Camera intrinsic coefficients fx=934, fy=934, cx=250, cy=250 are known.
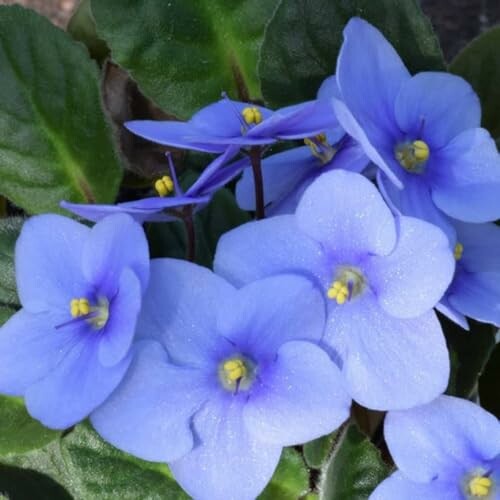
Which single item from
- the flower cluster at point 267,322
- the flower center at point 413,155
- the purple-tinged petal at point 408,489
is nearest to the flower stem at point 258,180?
the flower cluster at point 267,322

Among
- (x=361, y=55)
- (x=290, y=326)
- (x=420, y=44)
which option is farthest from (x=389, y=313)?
(x=420, y=44)

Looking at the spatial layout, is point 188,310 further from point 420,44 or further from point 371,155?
point 420,44

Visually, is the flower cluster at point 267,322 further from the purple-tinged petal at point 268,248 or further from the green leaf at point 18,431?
the green leaf at point 18,431

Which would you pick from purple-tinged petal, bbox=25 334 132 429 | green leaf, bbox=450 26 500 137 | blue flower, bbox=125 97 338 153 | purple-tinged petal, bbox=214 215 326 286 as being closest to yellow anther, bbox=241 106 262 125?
blue flower, bbox=125 97 338 153

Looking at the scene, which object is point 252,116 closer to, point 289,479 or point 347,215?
point 347,215

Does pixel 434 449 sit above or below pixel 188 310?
below

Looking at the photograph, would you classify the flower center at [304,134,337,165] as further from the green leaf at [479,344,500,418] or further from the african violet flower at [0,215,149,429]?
the green leaf at [479,344,500,418]

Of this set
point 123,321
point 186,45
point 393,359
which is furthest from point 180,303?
point 186,45
